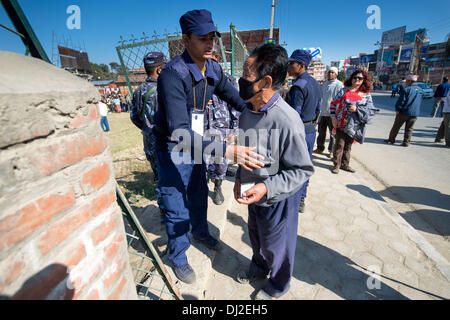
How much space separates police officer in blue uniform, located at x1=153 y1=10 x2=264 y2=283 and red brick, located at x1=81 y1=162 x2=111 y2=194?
2.28 ft

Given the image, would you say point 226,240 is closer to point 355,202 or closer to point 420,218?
point 355,202

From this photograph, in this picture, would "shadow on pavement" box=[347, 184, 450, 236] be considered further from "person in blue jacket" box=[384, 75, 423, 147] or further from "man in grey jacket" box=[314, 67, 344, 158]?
"person in blue jacket" box=[384, 75, 423, 147]

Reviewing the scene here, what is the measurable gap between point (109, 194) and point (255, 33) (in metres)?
17.4

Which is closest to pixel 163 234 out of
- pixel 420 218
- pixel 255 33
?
pixel 420 218

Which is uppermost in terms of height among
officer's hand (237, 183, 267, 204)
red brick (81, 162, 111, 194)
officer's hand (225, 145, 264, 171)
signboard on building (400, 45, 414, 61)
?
signboard on building (400, 45, 414, 61)

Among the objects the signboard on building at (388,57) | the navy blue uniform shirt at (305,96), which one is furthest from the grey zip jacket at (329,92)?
the signboard on building at (388,57)

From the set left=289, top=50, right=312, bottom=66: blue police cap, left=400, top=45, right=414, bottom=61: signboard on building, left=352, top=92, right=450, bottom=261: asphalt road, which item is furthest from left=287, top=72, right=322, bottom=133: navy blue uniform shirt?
left=400, top=45, right=414, bottom=61: signboard on building

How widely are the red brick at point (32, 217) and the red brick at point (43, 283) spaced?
0.14m

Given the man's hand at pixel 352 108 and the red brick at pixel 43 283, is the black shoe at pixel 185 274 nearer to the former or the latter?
the red brick at pixel 43 283

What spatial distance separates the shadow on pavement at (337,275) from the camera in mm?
1954

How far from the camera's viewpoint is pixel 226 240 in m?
2.65

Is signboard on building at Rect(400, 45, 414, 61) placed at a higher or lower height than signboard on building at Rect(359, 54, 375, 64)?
lower

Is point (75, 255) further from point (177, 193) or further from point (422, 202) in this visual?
point (422, 202)

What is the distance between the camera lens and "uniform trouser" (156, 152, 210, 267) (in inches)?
69.7
